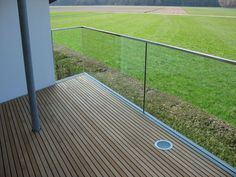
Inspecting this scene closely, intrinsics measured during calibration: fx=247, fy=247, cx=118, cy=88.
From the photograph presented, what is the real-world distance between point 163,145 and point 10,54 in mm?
2828

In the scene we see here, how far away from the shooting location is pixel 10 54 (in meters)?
4.05

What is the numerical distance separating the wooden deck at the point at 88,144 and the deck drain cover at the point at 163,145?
0.18 feet

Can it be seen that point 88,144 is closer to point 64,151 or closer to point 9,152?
point 64,151

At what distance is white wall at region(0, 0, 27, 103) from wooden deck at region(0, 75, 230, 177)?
220 mm

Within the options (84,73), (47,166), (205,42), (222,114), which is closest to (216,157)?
(222,114)

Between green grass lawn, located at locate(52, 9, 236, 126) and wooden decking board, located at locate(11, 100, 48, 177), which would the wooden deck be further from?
green grass lawn, located at locate(52, 9, 236, 126)

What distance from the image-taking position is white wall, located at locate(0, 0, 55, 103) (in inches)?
153

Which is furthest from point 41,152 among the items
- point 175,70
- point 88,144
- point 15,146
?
point 175,70

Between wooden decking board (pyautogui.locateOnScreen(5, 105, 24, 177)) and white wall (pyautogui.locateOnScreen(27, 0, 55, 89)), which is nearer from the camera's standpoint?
wooden decking board (pyautogui.locateOnScreen(5, 105, 24, 177))

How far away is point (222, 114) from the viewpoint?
3062 millimetres

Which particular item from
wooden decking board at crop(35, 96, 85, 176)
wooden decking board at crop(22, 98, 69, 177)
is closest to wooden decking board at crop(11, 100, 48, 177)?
wooden decking board at crop(22, 98, 69, 177)

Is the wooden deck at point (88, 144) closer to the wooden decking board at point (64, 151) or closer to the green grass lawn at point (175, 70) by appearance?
the wooden decking board at point (64, 151)

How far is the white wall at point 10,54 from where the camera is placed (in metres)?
3.85

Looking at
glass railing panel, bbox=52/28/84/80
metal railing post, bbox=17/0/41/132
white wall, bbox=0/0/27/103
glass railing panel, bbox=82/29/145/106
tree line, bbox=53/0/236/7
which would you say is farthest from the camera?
tree line, bbox=53/0/236/7
